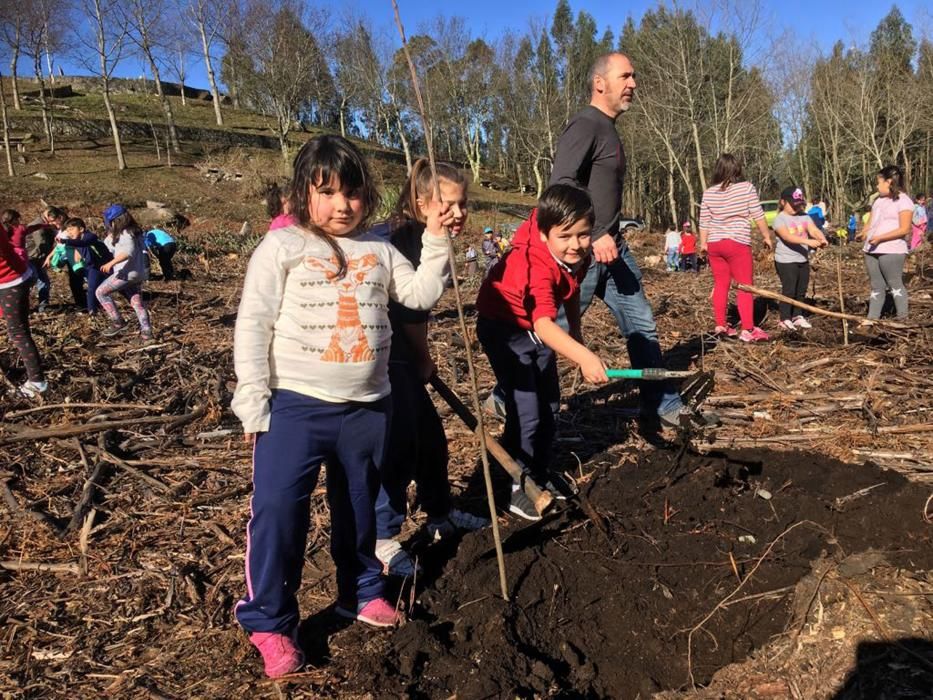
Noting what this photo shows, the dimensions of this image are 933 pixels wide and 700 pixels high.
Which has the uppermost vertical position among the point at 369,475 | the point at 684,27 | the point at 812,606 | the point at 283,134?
the point at 684,27

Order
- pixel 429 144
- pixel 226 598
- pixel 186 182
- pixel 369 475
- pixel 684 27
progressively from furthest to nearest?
pixel 684 27
pixel 186 182
pixel 226 598
pixel 369 475
pixel 429 144

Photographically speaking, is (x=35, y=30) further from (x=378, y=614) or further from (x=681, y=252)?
(x=378, y=614)

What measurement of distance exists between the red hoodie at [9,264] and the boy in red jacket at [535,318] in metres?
4.49

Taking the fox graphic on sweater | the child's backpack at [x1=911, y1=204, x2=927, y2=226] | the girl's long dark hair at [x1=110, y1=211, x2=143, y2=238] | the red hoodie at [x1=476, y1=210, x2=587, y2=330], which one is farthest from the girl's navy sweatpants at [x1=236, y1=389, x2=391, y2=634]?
the child's backpack at [x1=911, y1=204, x2=927, y2=226]

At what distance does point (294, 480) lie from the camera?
2.12 meters

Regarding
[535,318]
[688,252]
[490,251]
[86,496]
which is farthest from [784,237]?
[688,252]

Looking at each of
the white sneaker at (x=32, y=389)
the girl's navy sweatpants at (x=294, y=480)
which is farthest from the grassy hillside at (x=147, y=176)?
the girl's navy sweatpants at (x=294, y=480)

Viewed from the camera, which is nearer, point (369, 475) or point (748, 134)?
point (369, 475)

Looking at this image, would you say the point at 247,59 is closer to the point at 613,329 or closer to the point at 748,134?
the point at 748,134

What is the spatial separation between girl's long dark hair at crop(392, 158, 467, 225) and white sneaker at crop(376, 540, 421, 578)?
1.41 m

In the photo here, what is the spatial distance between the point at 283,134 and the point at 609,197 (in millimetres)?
28405

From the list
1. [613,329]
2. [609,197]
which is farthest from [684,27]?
[609,197]

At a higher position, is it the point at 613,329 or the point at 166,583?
the point at 613,329

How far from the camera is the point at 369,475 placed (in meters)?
2.31
